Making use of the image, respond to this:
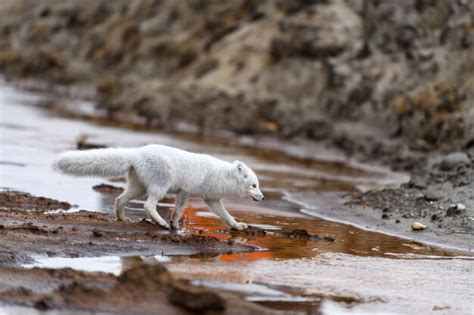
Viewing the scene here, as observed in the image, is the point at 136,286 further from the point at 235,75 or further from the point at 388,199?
the point at 235,75

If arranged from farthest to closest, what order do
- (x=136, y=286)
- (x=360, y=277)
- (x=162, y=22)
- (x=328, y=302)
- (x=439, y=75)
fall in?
1. (x=162, y=22)
2. (x=439, y=75)
3. (x=360, y=277)
4. (x=328, y=302)
5. (x=136, y=286)

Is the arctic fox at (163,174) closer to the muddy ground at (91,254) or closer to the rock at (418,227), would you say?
the muddy ground at (91,254)

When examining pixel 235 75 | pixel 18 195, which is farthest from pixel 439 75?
pixel 18 195

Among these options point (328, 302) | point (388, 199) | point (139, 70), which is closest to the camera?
point (328, 302)

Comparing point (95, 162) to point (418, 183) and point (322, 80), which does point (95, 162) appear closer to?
point (418, 183)

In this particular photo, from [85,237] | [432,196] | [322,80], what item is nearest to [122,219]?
[85,237]

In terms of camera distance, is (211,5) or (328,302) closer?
(328,302)

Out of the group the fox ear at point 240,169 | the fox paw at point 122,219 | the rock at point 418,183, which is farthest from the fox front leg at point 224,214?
the rock at point 418,183

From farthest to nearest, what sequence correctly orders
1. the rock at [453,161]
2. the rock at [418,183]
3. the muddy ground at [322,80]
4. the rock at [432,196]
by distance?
the muddy ground at [322,80], the rock at [453,161], the rock at [418,183], the rock at [432,196]
